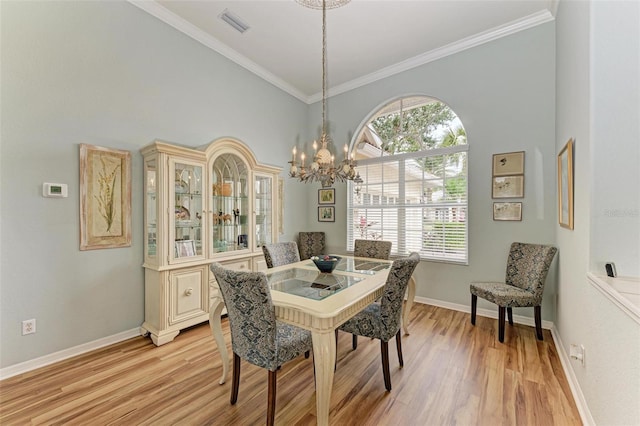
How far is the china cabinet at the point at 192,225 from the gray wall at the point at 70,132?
0.25m

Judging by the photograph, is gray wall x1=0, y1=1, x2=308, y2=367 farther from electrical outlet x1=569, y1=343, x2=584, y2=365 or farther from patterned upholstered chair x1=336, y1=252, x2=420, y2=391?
electrical outlet x1=569, y1=343, x2=584, y2=365

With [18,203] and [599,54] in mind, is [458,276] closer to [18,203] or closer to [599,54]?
[599,54]

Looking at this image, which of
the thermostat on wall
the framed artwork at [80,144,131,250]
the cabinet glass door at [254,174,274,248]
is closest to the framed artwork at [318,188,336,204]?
the cabinet glass door at [254,174,274,248]

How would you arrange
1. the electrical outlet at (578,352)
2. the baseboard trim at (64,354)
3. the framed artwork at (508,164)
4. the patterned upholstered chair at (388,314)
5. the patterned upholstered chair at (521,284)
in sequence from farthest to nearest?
1. the framed artwork at (508,164)
2. the patterned upholstered chair at (521,284)
3. the baseboard trim at (64,354)
4. the patterned upholstered chair at (388,314)
5. the electrical outlet at (578,352)

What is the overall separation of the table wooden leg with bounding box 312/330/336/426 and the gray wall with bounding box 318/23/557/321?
8.99ft

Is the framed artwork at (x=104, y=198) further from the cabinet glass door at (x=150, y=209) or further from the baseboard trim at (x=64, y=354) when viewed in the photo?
the baseboard trim at (x=64, y=354)

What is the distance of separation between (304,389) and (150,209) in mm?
2356

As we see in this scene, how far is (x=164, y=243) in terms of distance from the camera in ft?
8.94

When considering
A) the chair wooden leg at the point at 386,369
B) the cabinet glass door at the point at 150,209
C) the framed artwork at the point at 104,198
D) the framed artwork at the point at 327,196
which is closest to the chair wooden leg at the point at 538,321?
the chair wooden leg at the point at 386,369

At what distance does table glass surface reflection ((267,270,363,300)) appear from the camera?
1.85m

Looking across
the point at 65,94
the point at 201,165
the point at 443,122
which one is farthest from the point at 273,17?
the point at 443,122

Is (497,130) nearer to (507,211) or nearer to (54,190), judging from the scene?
(507,211)

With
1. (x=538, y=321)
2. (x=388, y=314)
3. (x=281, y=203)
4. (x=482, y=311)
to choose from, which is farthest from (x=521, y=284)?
(x=281, y=203)

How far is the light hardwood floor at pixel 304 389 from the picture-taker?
170 cm
